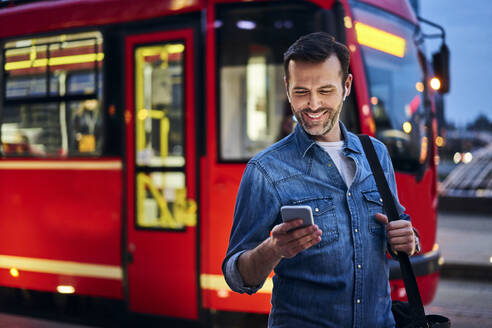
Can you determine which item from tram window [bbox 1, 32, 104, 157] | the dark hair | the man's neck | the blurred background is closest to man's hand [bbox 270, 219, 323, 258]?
the man's neck

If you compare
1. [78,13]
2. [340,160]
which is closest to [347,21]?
[78,13]

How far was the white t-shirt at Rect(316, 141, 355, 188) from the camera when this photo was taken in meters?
2.21

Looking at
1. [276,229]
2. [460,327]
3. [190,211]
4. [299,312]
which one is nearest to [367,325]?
[299,312]

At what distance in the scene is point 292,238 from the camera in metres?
1.87

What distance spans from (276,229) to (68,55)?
5.33 meters

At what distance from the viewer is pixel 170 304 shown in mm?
5988

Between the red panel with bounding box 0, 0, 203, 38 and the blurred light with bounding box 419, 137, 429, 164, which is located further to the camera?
the blurred light with bounding box 419, 137, 429, 164

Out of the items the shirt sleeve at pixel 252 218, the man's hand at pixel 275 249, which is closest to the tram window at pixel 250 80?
the shirt sleeve at pixel 252 218

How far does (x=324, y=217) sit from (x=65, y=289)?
517cm

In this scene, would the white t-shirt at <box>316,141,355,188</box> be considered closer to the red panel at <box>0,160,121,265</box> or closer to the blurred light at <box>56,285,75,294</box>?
the red panel at <box>0,160,121,265</box>

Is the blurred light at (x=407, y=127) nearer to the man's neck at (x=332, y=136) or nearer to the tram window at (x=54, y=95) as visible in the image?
the tram window at (x=54, y=95)

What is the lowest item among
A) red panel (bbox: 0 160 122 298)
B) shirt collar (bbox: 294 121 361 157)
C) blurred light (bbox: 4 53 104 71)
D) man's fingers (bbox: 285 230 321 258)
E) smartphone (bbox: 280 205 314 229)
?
red panel (bbox: 0 160 122 298)

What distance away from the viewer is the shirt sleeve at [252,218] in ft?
6.88

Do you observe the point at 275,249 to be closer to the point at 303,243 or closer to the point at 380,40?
the point at 303,243
